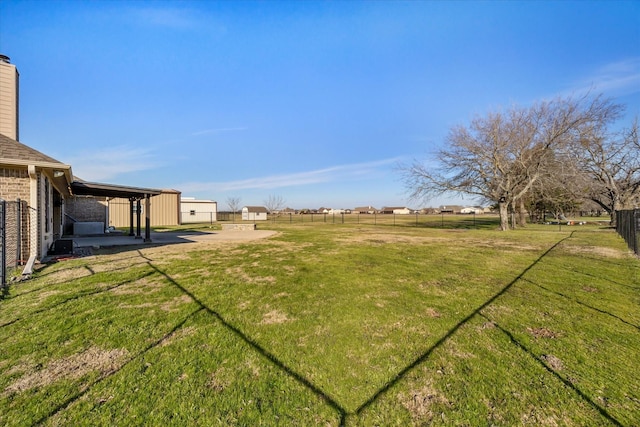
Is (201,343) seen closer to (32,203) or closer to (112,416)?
(112,416)

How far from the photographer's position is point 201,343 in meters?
3.35

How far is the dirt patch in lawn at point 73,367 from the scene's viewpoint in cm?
261

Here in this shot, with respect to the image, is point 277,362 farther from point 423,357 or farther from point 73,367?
point 73,367

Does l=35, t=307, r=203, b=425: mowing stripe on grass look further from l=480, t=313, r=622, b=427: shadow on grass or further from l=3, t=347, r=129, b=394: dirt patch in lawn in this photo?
l=480, t=313, r=622, b=427: shadow on grass

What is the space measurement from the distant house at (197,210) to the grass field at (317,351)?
2964cm

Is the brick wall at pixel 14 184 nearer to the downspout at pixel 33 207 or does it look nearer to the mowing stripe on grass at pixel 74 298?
the downspout at pixel 33 207

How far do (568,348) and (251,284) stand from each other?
16.4 feet

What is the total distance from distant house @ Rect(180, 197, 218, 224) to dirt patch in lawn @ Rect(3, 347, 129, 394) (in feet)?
108

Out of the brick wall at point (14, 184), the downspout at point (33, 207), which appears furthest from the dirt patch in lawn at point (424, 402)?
the brick wall at point (14, 184)

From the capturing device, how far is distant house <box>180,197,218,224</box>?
112ft

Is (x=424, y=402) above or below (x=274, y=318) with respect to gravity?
below

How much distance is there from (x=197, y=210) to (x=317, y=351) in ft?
116

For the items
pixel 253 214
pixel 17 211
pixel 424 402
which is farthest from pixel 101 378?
pixel 253 214

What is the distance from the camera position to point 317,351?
3.21m
